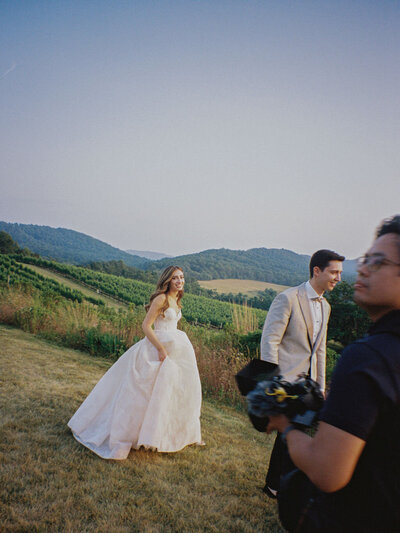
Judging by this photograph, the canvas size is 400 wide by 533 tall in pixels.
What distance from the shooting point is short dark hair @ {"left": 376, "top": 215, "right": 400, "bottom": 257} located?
4.10 ft

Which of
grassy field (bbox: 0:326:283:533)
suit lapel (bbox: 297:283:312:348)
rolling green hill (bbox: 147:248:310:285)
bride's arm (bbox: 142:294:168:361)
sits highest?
rolling green hill (bbox: 147:248:310:285)

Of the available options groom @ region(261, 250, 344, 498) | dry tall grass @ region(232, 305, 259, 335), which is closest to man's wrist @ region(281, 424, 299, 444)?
groom @ region(261, 250, 344, 498)

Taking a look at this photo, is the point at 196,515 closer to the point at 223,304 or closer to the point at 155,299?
the point at 155,299

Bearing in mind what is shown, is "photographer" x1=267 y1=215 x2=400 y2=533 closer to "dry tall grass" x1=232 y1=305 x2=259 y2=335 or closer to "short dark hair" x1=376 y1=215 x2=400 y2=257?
"short dark hair" x1=376 y1=215 x2=400 y2=257

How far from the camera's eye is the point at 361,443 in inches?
39.6

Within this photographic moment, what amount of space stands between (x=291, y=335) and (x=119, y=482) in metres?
2.37

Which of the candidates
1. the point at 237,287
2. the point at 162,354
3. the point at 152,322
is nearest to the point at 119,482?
the point at 162,354

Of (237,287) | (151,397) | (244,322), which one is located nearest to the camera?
(151,397)

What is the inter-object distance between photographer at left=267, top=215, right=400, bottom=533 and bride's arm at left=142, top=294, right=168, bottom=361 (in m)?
3.04

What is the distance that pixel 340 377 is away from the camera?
1.04 m

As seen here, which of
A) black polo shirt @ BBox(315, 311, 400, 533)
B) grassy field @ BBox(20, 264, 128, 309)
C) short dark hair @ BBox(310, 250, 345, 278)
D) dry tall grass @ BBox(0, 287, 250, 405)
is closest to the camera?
black polo shirt @ BBox(315, 311, 400, 533)

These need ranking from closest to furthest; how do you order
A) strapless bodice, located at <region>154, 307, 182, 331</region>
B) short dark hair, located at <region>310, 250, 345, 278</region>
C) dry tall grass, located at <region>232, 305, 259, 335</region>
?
1. short dark hair, located at <region>310, 250, 345, 278</region>
2. strapless bodice, located at <region>154, 307, 182, 331</region>
3. dry tall grass, located at <region>232, 305, 259, 335</region>

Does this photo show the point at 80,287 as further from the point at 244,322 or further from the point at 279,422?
the point at 279,422

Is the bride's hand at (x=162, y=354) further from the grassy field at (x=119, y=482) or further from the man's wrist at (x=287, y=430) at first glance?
the man's wrist at (x=287, y=430)
